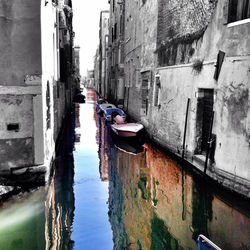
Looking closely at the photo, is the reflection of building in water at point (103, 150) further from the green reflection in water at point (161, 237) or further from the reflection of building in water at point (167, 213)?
the green reflection in water at point (161, 237)

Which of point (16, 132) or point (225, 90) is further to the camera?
point (225, 90)

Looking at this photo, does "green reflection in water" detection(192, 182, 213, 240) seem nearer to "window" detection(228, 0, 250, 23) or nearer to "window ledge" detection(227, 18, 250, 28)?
"window ledge" detection(227, 18, 250, 28)

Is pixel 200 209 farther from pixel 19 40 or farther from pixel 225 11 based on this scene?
pixel 19 40

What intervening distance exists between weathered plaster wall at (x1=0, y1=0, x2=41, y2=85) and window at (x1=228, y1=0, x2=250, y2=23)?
510 cm

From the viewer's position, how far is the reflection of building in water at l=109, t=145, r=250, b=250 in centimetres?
559

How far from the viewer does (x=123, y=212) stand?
677cm

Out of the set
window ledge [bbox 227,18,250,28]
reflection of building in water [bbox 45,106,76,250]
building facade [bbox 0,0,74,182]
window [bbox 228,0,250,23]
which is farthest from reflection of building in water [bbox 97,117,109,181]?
window [bbox 228,0,250,23]

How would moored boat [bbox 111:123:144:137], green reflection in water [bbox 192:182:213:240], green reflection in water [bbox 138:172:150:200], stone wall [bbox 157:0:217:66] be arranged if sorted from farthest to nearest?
moored boat [bbox 111:123:144:137] → stone wall [bbox 157:0:217:66] → green reflection in water [bbox 138:172:150:200] → green reflection in water [bbox 192:182:213:240]

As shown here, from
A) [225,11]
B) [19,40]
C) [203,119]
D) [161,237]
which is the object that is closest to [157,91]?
[203,119]

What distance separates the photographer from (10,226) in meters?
5.82

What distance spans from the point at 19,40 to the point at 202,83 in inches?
222

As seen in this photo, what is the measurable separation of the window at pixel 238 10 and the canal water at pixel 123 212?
4.69 meters

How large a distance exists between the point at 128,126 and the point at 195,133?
5.34 m

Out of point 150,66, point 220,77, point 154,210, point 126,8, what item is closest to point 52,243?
point 154,210
